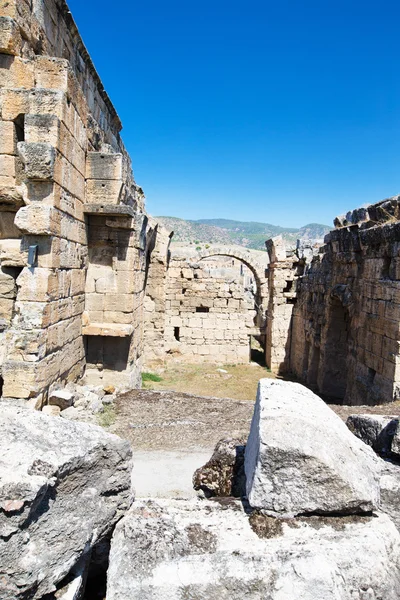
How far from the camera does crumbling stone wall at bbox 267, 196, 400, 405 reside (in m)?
7.82

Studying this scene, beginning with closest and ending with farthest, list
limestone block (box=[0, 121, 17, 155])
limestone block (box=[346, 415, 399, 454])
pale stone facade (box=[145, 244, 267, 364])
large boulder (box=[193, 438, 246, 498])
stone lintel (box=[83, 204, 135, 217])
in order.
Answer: large boulder (box=[193, 438, 246, 498]) → limestone block (box=[346, 415, 399, 454]) → limestone block (box=[0, 121, 17, 155]) → stone lintel (box=[83, 204, 135, 217]) → pale stone facade (box=[145, 244, 267, 364])

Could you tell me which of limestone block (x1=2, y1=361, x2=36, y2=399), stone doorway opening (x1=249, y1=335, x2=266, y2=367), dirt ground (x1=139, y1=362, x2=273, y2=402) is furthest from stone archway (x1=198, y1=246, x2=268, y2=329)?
limestone block (x1=2, y1=361, x2=36, y2=399)

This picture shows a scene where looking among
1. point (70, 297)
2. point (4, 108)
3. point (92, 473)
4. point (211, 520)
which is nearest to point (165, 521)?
point (211, 520)

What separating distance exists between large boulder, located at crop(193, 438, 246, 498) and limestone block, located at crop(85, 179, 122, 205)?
16.0ft

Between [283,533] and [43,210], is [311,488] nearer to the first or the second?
[283,533]

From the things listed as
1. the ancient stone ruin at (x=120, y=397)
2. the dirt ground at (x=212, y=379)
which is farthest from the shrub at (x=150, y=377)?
the ancient stone ruin at (x=120, y=397)

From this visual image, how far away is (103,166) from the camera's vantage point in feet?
22.5

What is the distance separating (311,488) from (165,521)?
830 millimetres

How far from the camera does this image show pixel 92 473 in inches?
94.9

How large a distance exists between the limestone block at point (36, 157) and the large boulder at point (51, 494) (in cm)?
325

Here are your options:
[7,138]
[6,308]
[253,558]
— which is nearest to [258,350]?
[6,308]

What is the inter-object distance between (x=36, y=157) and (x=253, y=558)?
4.67 m

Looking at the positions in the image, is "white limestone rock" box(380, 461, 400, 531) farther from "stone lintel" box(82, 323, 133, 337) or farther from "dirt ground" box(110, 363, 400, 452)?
"stone lintel" box(82, 323, 133, 337)

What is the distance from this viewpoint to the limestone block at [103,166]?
681 cm
